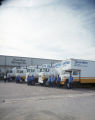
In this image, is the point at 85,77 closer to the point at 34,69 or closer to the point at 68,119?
the point at 34,69

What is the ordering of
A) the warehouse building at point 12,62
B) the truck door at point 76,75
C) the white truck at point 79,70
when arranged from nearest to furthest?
the white truck at point 79,70 → the truck door at point 76,75 → the warehouse building at point 12,62

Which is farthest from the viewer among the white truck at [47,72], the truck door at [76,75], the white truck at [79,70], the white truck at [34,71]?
the white truck at [34,71]

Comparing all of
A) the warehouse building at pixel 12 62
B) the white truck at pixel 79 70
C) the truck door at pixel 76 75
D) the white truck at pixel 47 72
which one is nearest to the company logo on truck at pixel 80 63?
the white truck at pixel 79 70

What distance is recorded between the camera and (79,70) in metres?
16.8

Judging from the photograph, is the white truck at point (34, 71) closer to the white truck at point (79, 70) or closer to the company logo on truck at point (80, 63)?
the white truck at point (79, 70)

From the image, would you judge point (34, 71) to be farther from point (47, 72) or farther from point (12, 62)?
point (12, 62)

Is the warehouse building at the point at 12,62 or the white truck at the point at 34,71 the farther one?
the warehouse building at the point at 12,62

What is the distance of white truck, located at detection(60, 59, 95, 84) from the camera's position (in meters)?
16.5

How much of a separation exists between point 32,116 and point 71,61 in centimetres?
1160

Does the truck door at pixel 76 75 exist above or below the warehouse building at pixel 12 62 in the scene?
below

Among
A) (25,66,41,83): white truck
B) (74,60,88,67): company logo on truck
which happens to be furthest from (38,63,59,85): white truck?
(74,60,88,67): company logo on truck

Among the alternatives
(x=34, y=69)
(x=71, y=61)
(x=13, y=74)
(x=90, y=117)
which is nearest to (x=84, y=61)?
(x=71, y=61)

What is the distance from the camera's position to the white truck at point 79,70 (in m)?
16.5

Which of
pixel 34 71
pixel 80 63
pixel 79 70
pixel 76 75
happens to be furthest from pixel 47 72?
pixel 80 63
